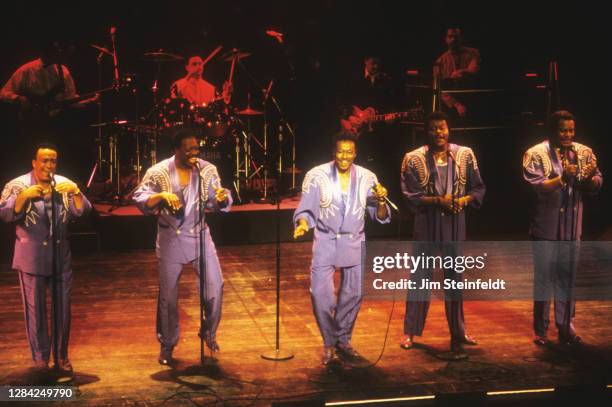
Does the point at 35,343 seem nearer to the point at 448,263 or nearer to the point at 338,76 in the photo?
the point at 448,263

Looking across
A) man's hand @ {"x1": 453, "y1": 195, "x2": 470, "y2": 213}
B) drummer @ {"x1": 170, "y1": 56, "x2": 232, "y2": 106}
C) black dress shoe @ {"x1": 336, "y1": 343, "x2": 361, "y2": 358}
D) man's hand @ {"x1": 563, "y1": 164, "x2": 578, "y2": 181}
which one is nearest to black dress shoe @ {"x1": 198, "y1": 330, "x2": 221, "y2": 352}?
black dress shoe @ {"x1": 336, "y1": 343, "x2": 361, "y2": 358}

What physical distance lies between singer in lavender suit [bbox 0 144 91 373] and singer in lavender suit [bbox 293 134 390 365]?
1.63 m

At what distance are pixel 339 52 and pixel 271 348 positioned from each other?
7.78 m

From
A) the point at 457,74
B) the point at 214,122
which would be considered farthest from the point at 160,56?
the point at 457,74

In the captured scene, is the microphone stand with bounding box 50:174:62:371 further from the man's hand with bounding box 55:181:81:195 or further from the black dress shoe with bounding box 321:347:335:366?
the black dress shoe with bounding box 321:347:335:366

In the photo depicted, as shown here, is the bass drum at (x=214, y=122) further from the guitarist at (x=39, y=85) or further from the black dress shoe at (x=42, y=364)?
the black dress shoe at (x=42, y=364)

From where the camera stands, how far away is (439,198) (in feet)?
21.4

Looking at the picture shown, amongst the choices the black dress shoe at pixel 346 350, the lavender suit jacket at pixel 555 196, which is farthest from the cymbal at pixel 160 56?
the black dress shoe at pixel 346 350

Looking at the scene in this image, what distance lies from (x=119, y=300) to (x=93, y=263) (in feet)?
5.44

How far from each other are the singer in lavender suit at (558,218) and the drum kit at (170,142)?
16.3 ft

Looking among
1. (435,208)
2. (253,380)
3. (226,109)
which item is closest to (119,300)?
(253,380)

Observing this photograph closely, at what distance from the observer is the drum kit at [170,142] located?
11.2m

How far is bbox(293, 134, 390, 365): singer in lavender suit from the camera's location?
20.6 ft

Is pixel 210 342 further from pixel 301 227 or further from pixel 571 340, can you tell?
pixel 571 340
